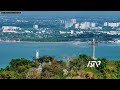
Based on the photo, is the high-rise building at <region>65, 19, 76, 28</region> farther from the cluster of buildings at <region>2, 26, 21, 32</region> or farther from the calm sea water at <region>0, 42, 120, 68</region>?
the cluster of buildings at <region>2, 26, 21, 32</region>

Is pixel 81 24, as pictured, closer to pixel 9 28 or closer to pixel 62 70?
pixel 62 70

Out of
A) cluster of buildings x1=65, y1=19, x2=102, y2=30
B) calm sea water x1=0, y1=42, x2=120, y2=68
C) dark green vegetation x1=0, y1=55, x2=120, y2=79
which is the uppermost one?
cluster of buildings x1=65, y1=19, x2=102, y2=30


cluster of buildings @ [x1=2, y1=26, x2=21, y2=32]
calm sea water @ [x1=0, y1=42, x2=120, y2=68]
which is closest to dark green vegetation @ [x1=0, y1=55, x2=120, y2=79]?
calm sea water @ [x1=0, y1=42, x2=120, y2=68]

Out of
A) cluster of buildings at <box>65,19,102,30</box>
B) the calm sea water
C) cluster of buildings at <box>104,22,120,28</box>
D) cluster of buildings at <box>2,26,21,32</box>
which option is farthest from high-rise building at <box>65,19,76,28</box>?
cluster of buildings at <box>2,26,21,32</box>

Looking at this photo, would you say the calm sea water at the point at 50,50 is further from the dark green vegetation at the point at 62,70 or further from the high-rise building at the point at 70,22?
the high-rise building at the point at 70,22

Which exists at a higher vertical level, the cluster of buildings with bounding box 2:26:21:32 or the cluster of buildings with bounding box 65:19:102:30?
the cluster of buildings with bounding box 65:19:102:30

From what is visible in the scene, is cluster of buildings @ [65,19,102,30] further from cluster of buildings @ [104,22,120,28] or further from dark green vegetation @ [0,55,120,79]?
dark green vegetation @ [0,55,120,79]
